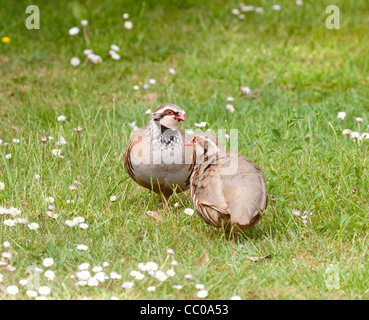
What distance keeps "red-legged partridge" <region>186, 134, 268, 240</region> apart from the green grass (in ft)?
0.77

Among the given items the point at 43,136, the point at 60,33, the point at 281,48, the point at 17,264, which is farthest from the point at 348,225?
the point at 60,33

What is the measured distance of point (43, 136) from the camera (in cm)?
602

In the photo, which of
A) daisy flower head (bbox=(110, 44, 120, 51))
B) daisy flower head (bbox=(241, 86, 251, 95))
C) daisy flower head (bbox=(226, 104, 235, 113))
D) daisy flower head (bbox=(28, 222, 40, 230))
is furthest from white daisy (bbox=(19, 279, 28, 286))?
daisy flower head (bbox=(110, 44, 120, 51))

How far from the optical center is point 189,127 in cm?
639

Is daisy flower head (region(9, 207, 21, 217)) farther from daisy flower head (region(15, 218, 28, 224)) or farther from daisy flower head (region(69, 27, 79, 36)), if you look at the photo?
daisy flower head (region(69, 27, 79, 36))

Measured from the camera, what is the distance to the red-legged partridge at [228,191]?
161 inches

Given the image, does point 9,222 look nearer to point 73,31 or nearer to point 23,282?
point 23,282

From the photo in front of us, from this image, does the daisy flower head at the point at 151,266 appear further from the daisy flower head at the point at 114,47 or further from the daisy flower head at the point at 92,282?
the daisy flower head at the point at 114,47

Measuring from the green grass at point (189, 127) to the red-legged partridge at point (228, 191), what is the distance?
23 centimetres

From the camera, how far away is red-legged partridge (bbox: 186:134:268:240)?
13.4 feet

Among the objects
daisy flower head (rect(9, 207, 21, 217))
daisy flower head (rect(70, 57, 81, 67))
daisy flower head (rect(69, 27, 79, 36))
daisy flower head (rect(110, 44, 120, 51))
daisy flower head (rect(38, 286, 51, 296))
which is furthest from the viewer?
daisy flower head (rect(69, 27, 79, 36))

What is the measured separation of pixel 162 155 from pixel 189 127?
5.53 feet

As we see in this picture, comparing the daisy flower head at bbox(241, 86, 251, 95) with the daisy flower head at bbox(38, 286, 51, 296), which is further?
the daisy flower head at bbox(241, 86, 251, 95)
